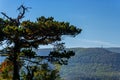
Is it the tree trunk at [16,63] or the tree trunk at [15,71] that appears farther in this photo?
the tree trunk at [15,71]

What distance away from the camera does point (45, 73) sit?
53812 millimetres

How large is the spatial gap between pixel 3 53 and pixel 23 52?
4.50 metres

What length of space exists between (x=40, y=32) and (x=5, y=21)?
6.24 meters

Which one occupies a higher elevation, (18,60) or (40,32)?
(40,32)

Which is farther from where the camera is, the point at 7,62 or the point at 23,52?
the point at 7,62

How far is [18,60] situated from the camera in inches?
2058

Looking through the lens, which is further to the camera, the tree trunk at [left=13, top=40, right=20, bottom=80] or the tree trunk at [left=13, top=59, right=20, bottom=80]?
the tree trunk at [left=13, top=59, right=20, bottom=80]

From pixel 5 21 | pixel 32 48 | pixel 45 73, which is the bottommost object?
pixel 45 73

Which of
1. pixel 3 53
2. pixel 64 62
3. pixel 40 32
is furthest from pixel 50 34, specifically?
pixel 3 53

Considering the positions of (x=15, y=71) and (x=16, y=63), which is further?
(x=15, y=71)

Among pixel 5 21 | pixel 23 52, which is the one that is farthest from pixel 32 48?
pixel 5 21

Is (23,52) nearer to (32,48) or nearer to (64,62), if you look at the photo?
(32,48)

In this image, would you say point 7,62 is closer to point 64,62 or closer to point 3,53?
point 3,53

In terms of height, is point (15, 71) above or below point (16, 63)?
below
